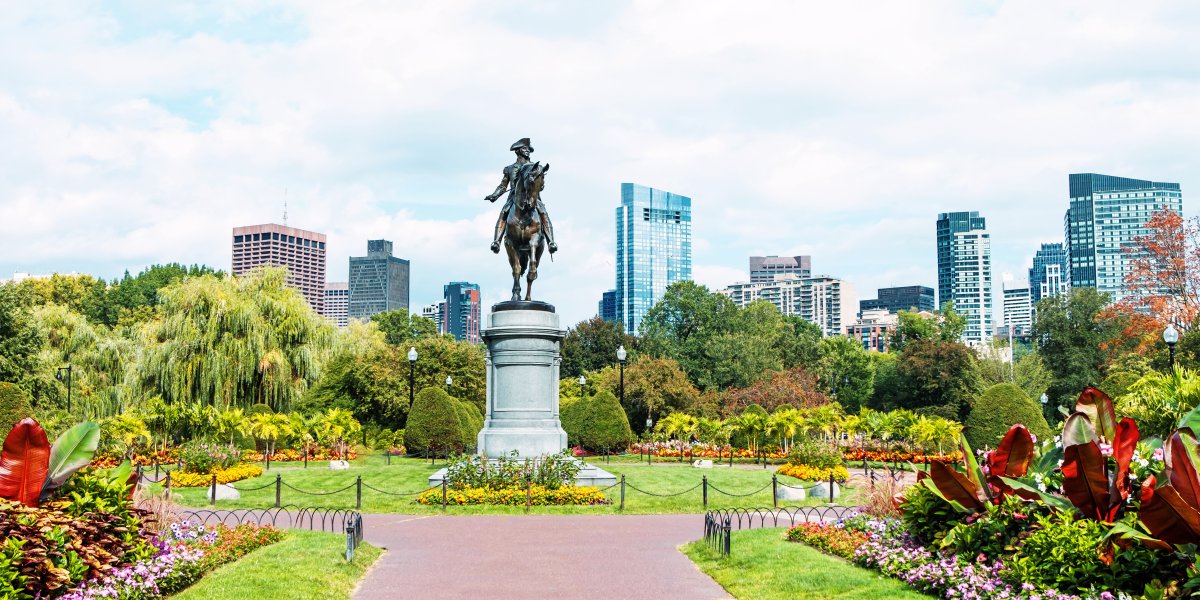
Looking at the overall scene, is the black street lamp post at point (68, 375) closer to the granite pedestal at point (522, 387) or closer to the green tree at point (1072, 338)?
the granite pedestal at point (522, 387)

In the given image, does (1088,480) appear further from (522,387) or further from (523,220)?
(523,220)

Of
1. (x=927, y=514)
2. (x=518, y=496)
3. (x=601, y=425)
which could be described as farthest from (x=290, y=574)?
(x=601, y=425)

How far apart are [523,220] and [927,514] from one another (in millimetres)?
14437

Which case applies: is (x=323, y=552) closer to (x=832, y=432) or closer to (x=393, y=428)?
(x=832, y=432)

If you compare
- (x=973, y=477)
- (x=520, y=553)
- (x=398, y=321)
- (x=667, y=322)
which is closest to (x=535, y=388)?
(x=520, y=553)

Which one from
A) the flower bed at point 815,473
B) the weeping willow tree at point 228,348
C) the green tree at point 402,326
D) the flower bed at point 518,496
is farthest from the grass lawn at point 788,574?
the green tree at point 402,326

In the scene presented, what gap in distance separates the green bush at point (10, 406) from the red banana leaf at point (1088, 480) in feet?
92.2

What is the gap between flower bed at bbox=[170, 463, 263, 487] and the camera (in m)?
24.0

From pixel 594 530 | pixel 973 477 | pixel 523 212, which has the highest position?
pixel 523 212

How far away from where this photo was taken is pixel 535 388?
75.5ft

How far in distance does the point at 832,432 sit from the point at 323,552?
27607mm

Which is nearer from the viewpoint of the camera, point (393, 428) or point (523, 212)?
point (523, 212)

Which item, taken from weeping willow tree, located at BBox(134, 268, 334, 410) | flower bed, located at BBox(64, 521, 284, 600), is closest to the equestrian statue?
flower bed, located at BBox(64, 521, 284, 600)

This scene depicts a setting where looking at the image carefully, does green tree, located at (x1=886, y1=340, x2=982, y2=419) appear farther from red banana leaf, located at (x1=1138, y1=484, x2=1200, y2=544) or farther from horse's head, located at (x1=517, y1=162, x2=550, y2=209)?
red banana leaf, located at (x1=1138, y1=484, x2=1200, y2=544)
